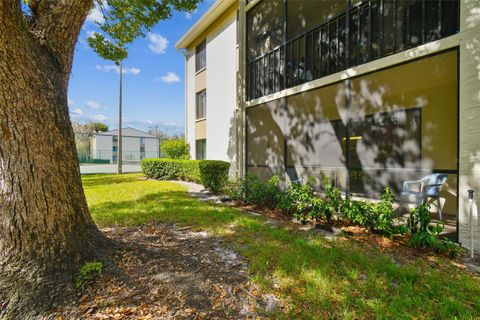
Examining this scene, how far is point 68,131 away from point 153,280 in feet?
6.41

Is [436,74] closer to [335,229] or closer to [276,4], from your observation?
[335,229]

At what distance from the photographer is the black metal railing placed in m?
4.24

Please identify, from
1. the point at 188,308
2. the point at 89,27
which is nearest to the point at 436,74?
the point at 188,308

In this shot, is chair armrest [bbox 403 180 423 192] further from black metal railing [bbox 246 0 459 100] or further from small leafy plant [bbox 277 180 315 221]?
black metal railing [bbox 246 0 459 100]

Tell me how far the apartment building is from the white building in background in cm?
3551

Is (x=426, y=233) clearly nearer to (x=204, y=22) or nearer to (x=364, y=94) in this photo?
Result: (x=364, y=94)

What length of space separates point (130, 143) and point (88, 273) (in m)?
51.9

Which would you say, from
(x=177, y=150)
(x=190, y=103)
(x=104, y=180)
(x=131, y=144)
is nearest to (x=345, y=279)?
(x=177, y=150)

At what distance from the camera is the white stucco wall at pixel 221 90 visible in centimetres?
1066

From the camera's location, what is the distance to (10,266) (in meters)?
2.27

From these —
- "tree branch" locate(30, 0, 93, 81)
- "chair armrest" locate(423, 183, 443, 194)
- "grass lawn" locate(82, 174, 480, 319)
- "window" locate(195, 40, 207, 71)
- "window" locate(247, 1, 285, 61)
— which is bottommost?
"grass lawn" locate(82, 174, 480, 319)

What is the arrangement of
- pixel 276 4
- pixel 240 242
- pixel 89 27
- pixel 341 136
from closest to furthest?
1. pixel 240 242
2. pixel 341 136
3. pixel 276 4
4. pixel 89 27

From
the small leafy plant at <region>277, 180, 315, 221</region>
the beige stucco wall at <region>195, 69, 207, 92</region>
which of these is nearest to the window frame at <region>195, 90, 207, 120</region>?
the beige stucco wall at <region>195, 69, 207, 92</region>

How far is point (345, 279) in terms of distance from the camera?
2838 mm
